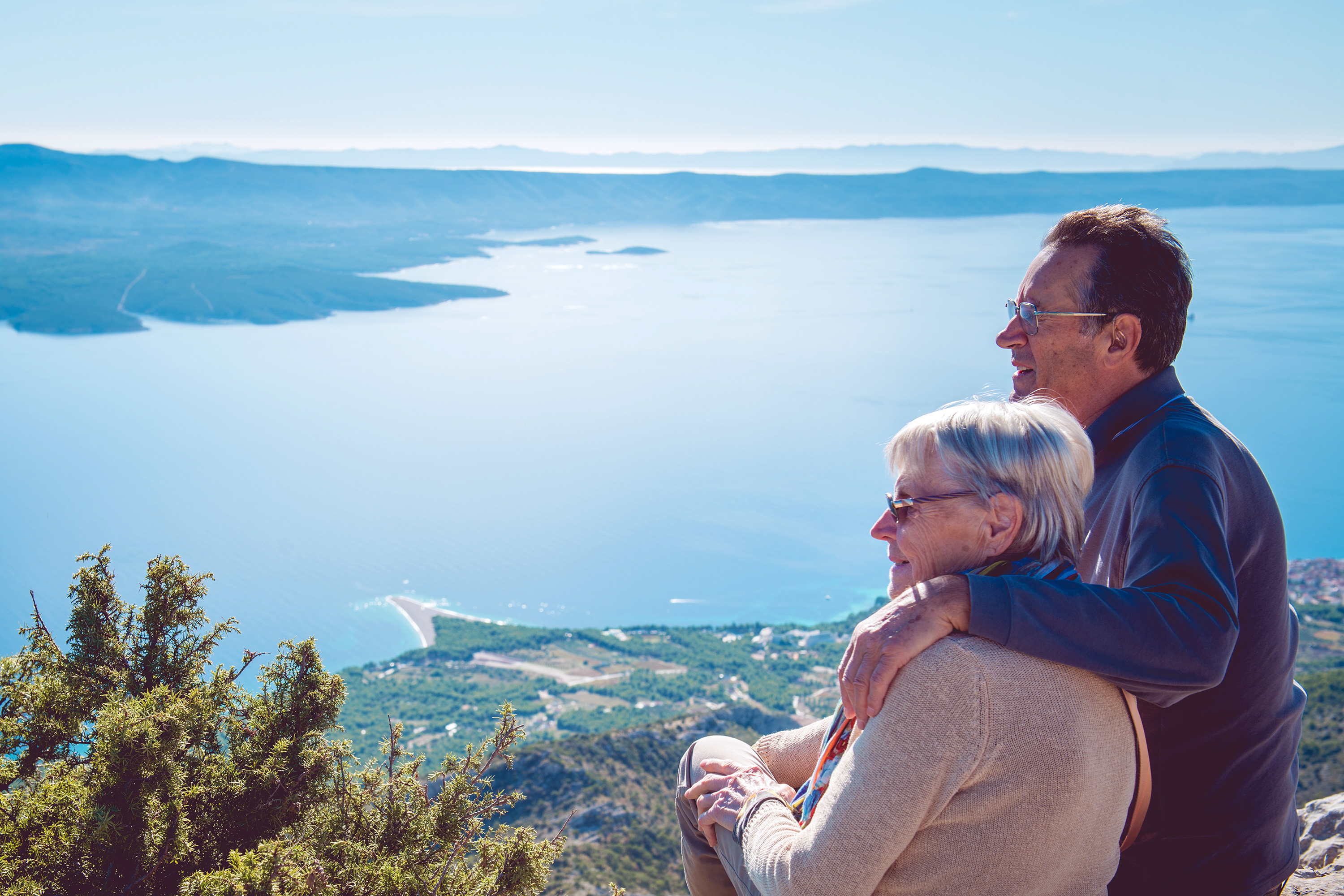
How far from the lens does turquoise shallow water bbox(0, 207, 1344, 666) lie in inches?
1710

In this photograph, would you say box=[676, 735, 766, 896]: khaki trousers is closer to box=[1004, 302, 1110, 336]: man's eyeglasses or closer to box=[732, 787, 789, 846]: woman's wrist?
box=[732, 787, 789, 846]: woman's wrist

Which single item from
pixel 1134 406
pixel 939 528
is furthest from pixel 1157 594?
pixel 1134 406

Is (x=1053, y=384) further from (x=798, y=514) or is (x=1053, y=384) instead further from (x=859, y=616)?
(x=798, y=514)

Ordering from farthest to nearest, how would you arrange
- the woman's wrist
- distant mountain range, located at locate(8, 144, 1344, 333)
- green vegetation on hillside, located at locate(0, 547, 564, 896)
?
distant mountain range, located at locate(8, 144, 1344, 333) → green vegetation on hillside, located at locate(0, 547, 564, 896) → the woman's wrist

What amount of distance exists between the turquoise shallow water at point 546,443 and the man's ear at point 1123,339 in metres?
33.0

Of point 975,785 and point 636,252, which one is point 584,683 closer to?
point 975,785

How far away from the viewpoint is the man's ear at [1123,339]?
1685 millimetres

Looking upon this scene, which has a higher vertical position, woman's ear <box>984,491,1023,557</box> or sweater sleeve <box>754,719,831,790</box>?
woman's ear <box>984,491,1023,557</box>

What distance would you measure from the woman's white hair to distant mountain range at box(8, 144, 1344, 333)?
4397 inches

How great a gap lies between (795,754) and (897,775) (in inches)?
26.5

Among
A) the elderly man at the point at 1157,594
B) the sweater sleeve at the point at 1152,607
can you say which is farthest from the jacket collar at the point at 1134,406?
the sweater sleeve at the point at 1152,607

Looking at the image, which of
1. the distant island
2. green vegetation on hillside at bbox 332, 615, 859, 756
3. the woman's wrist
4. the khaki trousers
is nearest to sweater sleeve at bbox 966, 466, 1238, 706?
the woman's wrist

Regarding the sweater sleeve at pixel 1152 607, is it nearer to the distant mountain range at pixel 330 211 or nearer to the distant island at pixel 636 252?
the distant mountain range at pixel 330 211

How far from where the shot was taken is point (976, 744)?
101 cm
